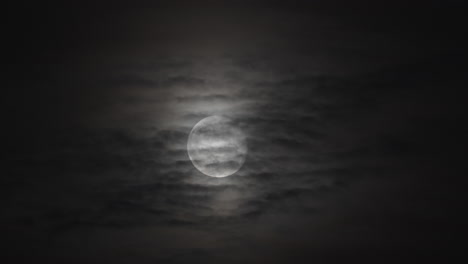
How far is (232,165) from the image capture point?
21.1m

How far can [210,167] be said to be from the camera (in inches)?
834

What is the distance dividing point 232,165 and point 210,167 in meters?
0.63
